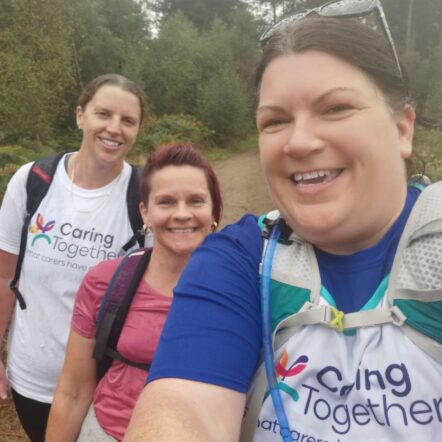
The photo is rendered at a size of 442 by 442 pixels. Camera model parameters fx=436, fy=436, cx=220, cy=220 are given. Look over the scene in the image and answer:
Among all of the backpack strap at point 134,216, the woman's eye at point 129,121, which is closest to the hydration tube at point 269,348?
the backpack strap at point 134,216

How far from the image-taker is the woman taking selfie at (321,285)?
2.85 ft

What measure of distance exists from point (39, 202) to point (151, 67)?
16.7 meters

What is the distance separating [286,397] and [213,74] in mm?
19780

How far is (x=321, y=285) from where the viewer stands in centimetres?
97

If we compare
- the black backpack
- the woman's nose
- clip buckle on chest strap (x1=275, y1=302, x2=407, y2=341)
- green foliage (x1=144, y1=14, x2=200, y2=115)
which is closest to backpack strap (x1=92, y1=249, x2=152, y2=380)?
the black backpack

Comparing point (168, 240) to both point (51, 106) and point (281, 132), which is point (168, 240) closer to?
point (281, 132)

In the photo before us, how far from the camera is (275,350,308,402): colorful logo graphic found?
2.99ft

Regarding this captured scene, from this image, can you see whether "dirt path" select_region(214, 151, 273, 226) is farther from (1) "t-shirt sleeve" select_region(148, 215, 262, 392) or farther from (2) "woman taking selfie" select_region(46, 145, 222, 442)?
(1) "t-shirt sleeve" select_region(148, 215, 262, 392)

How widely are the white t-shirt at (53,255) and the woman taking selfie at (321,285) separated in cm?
107

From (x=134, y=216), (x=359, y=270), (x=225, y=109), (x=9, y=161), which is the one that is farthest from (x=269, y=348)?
(x=225, y=109)

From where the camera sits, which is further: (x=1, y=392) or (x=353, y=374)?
(x=1, y=392)

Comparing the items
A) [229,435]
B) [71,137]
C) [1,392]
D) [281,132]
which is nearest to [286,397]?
[229,435]

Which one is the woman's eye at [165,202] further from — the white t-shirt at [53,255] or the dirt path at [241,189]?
the dirt path at [241,189]

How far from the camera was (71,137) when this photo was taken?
492 inches
